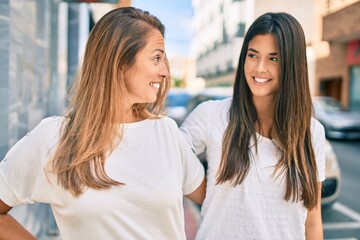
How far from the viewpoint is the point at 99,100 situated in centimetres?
148

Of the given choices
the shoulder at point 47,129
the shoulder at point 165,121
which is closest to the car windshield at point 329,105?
the shoulder at point 165,121

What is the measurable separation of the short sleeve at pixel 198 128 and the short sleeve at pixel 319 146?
0.49 metres

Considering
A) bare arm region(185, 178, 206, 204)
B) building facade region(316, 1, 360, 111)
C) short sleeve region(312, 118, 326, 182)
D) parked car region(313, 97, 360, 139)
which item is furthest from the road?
building facade region(316, 1, 360, 111)

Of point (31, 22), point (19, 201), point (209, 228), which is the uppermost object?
point (31, 22)

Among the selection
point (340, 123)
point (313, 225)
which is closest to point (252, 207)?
point (313, 225)

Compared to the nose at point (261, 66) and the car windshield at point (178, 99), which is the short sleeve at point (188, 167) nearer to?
the nose at point (261, 66)

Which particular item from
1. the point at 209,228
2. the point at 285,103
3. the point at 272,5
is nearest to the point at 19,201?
the point at 209,228

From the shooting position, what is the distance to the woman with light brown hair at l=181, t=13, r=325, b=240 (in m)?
1.71

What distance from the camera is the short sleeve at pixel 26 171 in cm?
137

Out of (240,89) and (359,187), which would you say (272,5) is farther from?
(359,187)

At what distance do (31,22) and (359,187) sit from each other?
570 centimetres

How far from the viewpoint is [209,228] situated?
175 centimetres

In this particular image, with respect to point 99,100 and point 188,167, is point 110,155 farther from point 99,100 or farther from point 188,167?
point 188,167

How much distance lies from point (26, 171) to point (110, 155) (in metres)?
0.29
